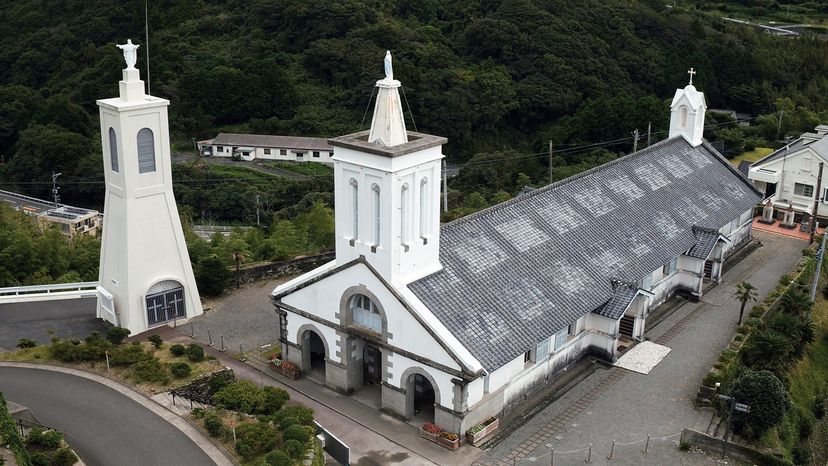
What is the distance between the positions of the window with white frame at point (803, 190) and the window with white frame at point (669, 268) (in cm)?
1628

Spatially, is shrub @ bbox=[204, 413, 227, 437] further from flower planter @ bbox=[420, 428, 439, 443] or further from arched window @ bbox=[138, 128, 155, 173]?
arched window @ bbox=[138, 128, 155, 173]

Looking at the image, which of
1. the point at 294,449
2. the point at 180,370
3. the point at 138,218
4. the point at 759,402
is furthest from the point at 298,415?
the point at 759,402

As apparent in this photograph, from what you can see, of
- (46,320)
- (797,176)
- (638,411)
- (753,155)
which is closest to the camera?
(638,411)

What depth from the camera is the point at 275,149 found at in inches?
3265

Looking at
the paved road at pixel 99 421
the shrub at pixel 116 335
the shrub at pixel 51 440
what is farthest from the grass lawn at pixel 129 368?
the shrub at pixel 51 440

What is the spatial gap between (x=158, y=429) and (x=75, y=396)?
4054 mm

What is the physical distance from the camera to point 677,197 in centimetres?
4150

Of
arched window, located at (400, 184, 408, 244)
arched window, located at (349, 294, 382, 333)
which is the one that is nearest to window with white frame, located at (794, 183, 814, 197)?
arched window, located at (400, 184, 408, 244)

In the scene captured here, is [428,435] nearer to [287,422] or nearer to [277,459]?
[287,422]

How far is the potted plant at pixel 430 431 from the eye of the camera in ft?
92.1

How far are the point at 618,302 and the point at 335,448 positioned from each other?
13.3m

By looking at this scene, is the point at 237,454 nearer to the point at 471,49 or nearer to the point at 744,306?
the point at 744,306

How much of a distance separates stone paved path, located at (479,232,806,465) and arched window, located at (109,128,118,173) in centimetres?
1889

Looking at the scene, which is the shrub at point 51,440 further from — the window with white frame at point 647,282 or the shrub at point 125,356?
the window with white frame at point 647,282
